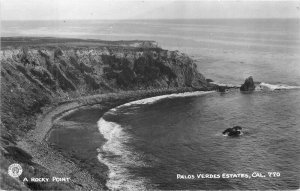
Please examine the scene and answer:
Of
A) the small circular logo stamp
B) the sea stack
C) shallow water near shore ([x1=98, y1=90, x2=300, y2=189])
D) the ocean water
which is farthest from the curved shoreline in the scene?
the sea stack

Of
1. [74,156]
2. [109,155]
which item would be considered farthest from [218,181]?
[74,156]

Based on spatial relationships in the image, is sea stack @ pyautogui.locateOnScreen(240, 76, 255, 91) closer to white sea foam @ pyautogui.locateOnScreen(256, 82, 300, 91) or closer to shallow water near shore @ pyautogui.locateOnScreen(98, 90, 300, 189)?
white sea foam @ pyautogui.locateOnScreen(256, 82, 300, 91)

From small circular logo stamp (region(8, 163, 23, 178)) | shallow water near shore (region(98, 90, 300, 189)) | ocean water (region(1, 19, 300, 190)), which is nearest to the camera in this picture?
small circular logo stamp (region(8, 163, 23, 178))

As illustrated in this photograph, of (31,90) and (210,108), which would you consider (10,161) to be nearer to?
(31,90)

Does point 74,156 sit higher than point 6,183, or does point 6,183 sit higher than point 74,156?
point 6,183

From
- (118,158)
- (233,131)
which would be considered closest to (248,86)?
(233,131)

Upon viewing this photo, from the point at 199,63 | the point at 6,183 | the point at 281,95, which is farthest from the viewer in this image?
the point at 199,63

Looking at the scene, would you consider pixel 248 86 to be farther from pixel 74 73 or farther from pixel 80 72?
pixel 74 73
